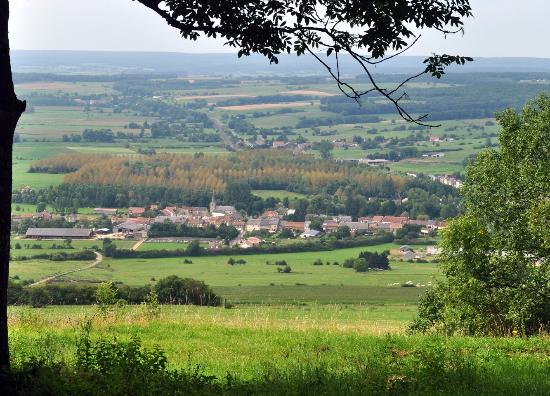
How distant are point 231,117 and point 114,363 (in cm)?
16723

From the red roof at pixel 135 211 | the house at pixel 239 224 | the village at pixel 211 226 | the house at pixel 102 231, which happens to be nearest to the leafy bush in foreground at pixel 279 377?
the village at pixel 211 226

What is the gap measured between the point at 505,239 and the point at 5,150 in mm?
18629

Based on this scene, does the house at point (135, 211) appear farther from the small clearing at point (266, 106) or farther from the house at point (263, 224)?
the small clearing at point (266, 106)

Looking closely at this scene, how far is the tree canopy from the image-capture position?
21.0m

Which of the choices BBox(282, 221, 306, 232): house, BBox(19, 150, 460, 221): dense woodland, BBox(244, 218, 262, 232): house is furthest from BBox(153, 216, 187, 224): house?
BBox(282, 221, 306, 232): house

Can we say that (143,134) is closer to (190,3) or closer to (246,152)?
(246,152)

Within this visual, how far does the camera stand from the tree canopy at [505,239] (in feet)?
68.9

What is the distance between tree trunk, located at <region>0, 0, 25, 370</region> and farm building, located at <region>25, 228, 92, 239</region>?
215ft

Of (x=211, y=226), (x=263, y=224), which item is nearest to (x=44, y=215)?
(x=211, y=226)

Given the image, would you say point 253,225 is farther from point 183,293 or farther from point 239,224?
point 183,293

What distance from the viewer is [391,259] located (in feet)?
212

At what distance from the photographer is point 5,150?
726 centimetres

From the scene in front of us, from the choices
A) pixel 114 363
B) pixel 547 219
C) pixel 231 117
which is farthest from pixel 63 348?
pixel 231 117

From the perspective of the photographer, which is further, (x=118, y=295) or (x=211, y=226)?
(x=211, y=226)
